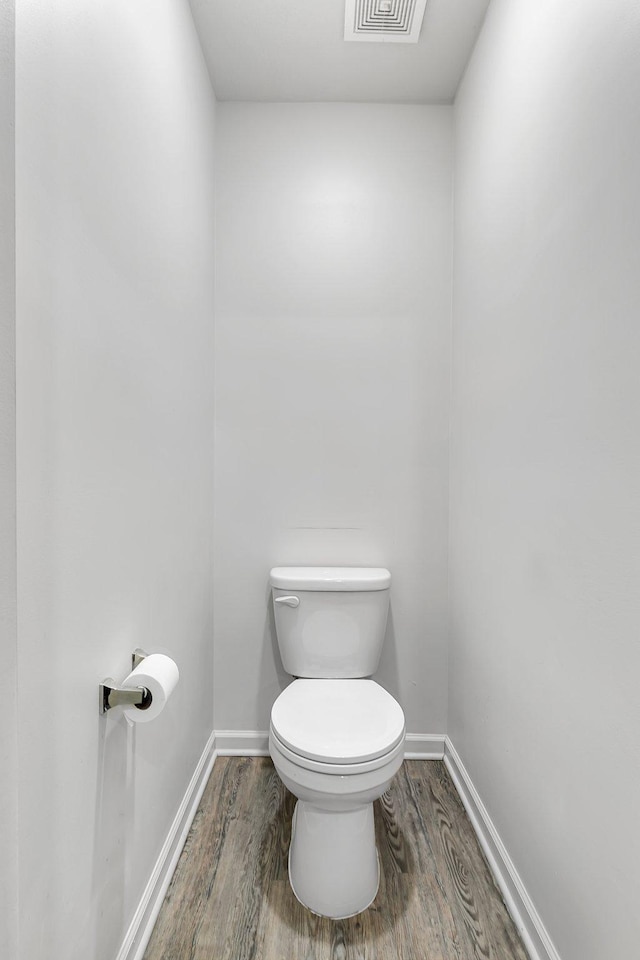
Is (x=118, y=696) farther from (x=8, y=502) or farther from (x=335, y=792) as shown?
(x=335, y=792)

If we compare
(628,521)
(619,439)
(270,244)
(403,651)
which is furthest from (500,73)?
(403,651)

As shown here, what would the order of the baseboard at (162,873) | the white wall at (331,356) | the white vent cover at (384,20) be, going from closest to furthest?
the baseboard at (162,873) < the white vent cover at (384,20) < the white wall at (331,356)

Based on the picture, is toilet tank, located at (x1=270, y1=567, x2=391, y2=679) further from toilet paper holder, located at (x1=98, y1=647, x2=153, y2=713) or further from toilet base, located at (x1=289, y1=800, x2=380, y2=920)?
toilet paper holder, located at (x1=98, y1=647, x2=153, y2=713)

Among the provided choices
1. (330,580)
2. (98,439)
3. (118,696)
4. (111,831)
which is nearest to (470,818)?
(330,580)

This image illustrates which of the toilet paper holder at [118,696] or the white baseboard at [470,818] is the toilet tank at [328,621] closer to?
the white baseboard at [470,818]

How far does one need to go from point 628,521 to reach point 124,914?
1.25m

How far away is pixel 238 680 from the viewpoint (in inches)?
78.9

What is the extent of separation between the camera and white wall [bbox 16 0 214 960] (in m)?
0.75

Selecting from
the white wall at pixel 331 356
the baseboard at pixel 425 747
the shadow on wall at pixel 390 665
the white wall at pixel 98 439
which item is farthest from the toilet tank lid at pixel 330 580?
the baseboard at pixel 425 747

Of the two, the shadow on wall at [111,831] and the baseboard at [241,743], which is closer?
the shadow on wall at [111,831]

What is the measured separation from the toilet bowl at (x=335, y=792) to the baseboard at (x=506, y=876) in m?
0.32

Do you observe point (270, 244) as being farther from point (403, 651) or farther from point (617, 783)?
point (617, 783)

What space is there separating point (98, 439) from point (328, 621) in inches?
43.0

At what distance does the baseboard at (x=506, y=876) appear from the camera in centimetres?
115
